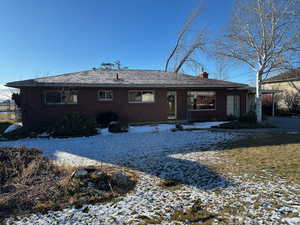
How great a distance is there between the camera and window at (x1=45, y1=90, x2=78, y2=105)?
430 inches

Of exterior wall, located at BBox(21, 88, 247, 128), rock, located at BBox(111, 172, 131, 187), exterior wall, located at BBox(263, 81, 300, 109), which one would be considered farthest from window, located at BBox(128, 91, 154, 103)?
exterior wall, located at BBox(263, 81, 300, 109)

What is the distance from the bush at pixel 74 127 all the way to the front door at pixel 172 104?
6264mm

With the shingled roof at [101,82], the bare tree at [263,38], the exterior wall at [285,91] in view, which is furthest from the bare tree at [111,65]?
the exterior wall at [285,91]

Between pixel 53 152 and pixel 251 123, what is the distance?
11742 mm

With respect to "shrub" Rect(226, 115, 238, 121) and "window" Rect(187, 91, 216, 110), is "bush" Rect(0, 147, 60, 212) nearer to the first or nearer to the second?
"window" Rect(187, 91, 216, 110)

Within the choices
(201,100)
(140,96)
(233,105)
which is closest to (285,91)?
(233,105)

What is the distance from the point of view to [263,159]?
5.22 m

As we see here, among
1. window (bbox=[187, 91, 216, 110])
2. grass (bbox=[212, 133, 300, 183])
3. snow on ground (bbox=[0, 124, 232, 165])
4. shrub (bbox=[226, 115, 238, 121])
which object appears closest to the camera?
grass (bbox=[212, 133, 300, 183])

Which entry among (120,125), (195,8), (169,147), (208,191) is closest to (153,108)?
(120,125)

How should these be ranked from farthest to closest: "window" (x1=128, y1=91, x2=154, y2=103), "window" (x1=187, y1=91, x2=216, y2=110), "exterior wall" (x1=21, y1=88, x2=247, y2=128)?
"window" (x1=187, y1=91, x2=216, y2=110) → "window" (x1=128, y1=91, x2=154, y2=103) → "exterior wall" (x1=21, y1=88, x2=247, y2=128)

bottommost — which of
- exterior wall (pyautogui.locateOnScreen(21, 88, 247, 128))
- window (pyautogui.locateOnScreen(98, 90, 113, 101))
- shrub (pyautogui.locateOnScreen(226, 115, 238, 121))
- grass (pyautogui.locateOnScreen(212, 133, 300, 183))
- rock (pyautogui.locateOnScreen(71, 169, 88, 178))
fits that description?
grass (pyautogui.locateOnScreen(212, 133, 300, 183))

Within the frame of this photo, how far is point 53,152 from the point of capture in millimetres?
6402

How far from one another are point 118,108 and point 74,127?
344cm

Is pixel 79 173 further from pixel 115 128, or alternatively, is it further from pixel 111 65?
pixel 111 65
